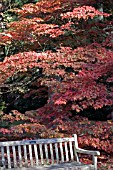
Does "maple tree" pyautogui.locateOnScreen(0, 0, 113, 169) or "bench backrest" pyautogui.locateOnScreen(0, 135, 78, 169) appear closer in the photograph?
"bench backrest" pyautogui.locateOnScreen(0, 135, 78, 169)

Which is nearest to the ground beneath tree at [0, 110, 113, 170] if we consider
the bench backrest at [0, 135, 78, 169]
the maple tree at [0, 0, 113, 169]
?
the maple tree at [0, 0, 113, 169]

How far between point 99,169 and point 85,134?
2.21 feet

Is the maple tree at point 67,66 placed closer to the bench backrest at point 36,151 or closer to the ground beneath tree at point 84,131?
the ground beneath tree at point 84,131

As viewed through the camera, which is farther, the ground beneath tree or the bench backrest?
the ground beneath tree

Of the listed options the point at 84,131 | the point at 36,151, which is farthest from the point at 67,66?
the point at 36,151

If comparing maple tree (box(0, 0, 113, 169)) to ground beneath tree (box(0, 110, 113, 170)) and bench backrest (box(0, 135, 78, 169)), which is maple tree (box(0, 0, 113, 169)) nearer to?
ground beneath tree (box(0, 110, 113, 170))

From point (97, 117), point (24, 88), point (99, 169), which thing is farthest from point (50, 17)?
point (99, 169)

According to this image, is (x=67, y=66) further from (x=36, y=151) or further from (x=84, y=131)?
(x=36, y=151)

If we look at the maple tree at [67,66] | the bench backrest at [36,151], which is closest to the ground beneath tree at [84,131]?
the maple tree at [67,66]

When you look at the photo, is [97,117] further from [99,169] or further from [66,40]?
[99,169]

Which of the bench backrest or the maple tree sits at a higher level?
the maple tree

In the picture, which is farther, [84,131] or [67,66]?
[67,66]

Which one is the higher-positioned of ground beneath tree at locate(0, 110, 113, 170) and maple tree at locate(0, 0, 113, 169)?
maple tree at locate(0, 0, 113, 169)

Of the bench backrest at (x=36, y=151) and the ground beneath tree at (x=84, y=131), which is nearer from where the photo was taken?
the bench backrest at (x=36, y=151)
